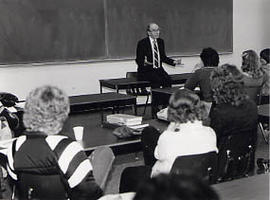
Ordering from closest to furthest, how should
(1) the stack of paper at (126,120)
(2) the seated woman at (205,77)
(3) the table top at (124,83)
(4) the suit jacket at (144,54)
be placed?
1. (1) the stack of paper at (126,120)
2. (2) the seated woman at (205,77)
3. (3) the table top at (124,83)
4. (4) the suit jacket at (144,54)

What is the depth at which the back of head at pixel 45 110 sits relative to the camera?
91.6 inches

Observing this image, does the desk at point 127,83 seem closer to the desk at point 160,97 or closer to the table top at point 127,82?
the table top at point 127,82

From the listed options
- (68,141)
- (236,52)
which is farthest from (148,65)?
(68,141)

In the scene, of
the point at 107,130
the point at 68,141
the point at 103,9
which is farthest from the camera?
the point at 103,9

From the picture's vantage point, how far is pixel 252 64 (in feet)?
15.8

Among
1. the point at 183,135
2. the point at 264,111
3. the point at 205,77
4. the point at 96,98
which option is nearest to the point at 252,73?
the point at 205,77

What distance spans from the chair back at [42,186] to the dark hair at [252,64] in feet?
9.77

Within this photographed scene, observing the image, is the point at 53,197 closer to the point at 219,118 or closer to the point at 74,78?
the point at 219,118

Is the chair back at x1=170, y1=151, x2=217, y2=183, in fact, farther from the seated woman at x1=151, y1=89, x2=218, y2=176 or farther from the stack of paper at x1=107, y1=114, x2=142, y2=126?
the stack of paper at x1=107, y1=114, x2=142, y2=126

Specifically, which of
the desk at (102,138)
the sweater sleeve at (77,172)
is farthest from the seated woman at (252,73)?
the sweater sleeve at (77,172)

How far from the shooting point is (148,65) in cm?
702

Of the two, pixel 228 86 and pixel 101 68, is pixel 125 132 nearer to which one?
pixel 228 86

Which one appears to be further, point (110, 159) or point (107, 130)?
point (107, 130)

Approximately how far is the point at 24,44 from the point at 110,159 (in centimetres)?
464
